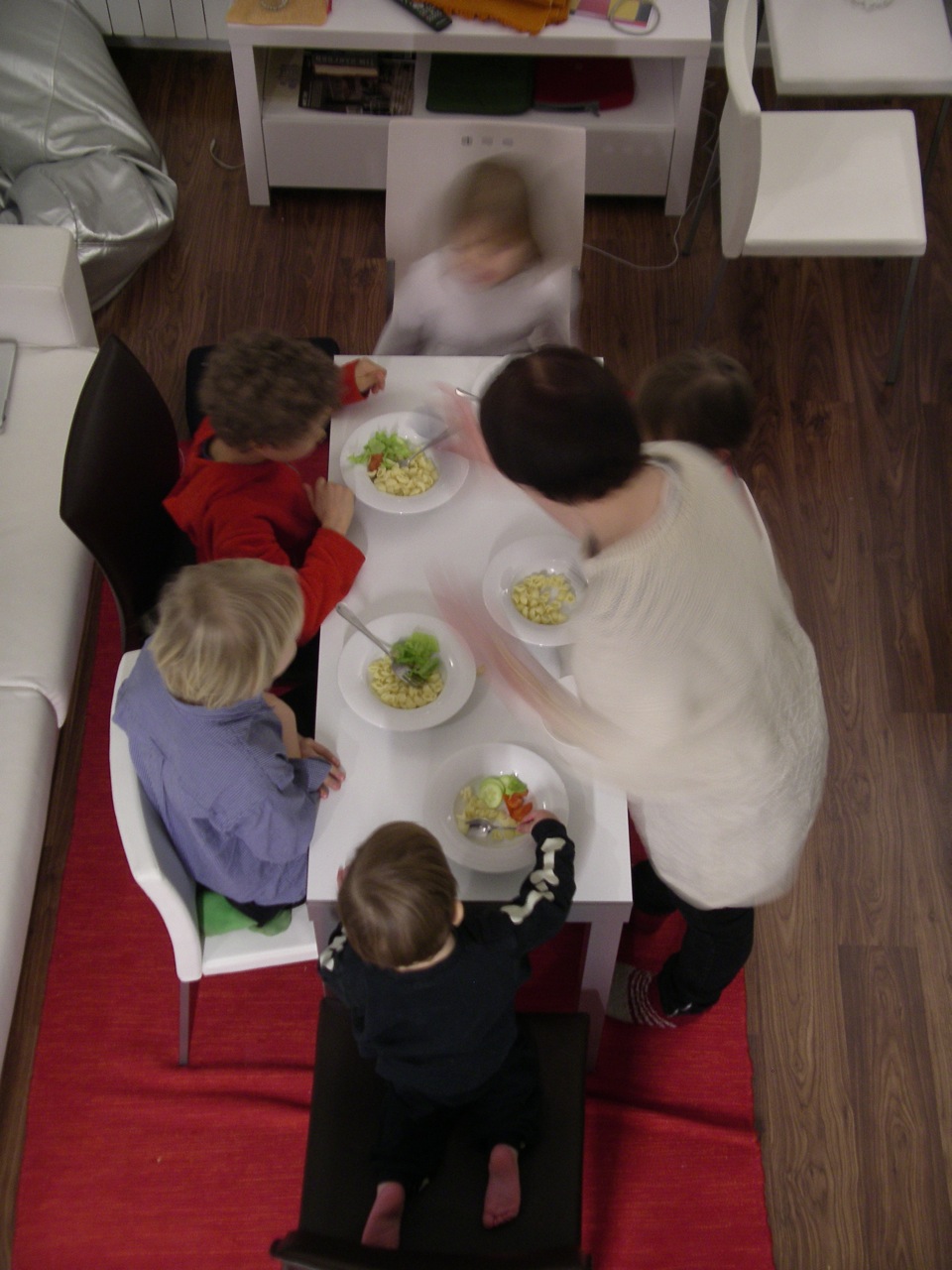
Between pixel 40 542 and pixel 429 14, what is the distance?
1701 millimetres

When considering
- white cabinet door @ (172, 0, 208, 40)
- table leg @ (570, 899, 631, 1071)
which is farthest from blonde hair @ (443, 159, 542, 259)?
white cabinet door @ (172, 0, 208, 40)

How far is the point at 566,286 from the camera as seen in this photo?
7.66 feet

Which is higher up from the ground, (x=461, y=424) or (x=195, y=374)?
(x=461, y=424)

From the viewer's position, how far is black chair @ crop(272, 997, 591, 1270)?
1571 millimetres

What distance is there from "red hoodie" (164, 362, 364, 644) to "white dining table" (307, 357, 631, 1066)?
0.06m

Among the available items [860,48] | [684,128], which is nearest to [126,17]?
[684,128]

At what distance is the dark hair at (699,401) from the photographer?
1.87 meters

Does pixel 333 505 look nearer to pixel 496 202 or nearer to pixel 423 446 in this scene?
pixel 423 446

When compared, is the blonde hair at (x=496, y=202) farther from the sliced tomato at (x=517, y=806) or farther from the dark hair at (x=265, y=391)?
the sliced tomato at (x=517, y=806)

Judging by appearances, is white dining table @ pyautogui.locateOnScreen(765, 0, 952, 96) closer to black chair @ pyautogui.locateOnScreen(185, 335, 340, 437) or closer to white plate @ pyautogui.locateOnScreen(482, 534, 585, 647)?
black chair @ pyautogui.locateOnScreen(185, 335, 340, 437)

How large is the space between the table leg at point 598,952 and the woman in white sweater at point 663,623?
8.0 inches

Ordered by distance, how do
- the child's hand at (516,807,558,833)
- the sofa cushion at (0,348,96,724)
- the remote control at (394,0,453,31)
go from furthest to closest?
the remote control at (394,0,453,31) → the sofa cushion at (0,348,96,724) → the child's hand at (516,807,558,833)

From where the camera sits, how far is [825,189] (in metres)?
2.82

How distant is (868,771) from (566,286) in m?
1.25
